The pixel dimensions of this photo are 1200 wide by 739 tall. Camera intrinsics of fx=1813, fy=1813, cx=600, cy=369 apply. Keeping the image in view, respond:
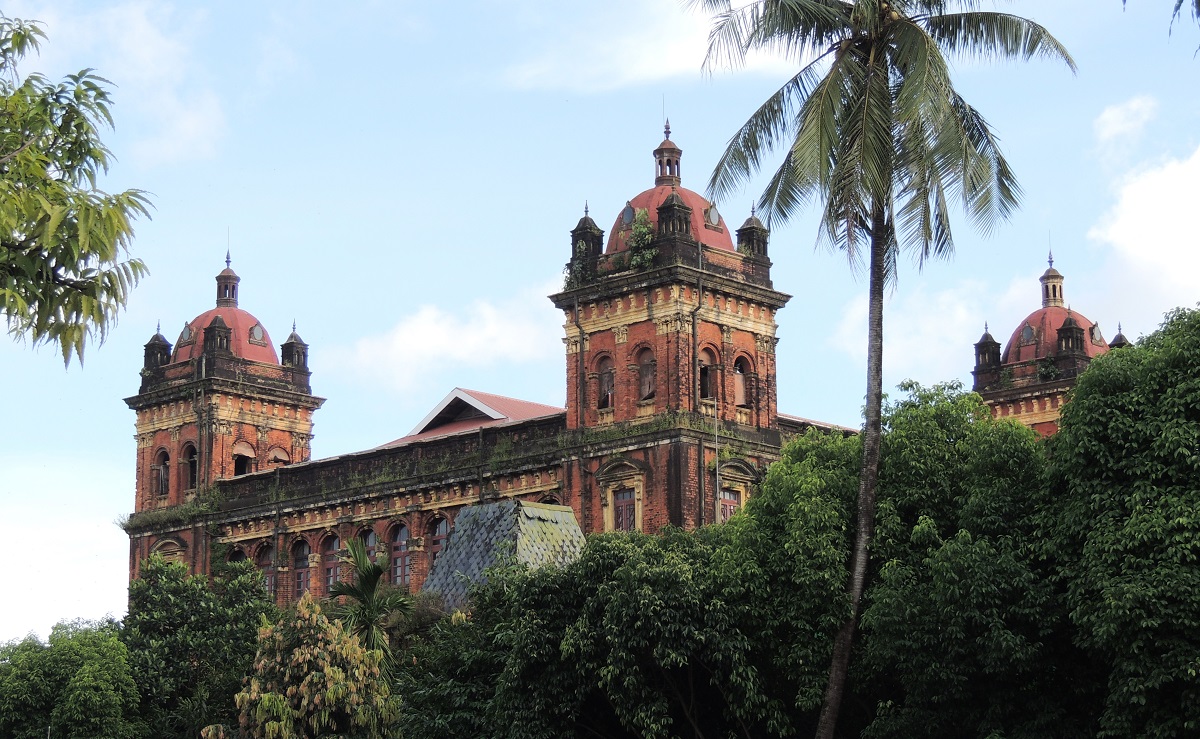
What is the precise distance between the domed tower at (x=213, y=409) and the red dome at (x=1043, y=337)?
Answer: 23.7 metres

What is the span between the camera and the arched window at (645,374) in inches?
1865

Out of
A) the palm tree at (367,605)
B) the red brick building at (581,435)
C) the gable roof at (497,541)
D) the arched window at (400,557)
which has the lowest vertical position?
the palm tree at (367,605)

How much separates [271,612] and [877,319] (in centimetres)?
2532

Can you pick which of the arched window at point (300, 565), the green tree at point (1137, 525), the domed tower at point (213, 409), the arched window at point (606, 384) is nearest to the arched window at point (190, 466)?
the domed tower at point (213, 409)

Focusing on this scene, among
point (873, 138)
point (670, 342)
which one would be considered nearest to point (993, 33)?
point (873, 138)

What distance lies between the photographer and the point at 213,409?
5953cm

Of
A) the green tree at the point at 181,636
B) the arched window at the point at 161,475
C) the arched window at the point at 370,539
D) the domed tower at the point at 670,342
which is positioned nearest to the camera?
the green tree at the point at 181,636

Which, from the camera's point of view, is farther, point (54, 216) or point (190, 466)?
point (190, 466)

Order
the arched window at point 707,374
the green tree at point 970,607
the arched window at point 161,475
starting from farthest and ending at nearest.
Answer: the arched window at point 161,475
the arched window at point 707,374
the green tree at point 970,607

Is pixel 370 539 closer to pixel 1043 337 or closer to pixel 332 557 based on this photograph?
pixel 332 557

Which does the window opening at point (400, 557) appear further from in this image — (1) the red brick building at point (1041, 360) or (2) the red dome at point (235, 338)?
(1) the red brick building at point (1041, 360)

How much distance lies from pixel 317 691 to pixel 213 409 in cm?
2915

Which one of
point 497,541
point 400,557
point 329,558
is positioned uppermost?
point 329,558

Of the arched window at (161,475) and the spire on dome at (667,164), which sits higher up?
the spire on dome at (667,164)
